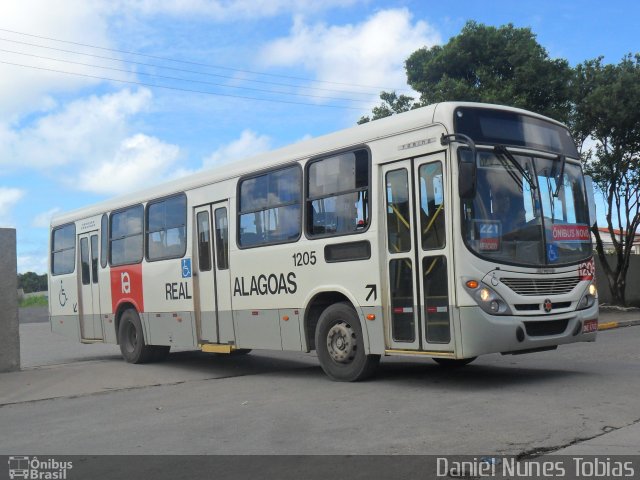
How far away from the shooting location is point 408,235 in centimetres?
873

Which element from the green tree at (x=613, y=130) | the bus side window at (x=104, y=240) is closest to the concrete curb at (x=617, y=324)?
the green tree at (x=613, y=130)

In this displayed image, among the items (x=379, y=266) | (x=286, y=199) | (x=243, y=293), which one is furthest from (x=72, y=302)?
(x=379, y=266)

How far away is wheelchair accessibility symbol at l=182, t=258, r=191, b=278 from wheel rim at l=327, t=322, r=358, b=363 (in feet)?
12.1

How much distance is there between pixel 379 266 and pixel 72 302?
31.6 feet

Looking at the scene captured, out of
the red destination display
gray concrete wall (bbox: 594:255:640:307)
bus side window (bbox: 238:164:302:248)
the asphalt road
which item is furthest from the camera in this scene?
gray concrete wall (bbox: 594:255:640:307)

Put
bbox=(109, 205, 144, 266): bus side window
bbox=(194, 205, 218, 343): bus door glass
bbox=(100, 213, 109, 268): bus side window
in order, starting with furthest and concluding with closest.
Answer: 1. bbox=(100, 213, 109, 268): bus side window
2. bbox=(109, 205, 144, 266): bus side window
3. bbox=(194, 205, 218, 343): bus door glass

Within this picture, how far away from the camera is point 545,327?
8.51 metres

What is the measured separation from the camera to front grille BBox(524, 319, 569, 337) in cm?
835

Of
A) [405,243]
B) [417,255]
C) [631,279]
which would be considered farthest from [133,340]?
[631,279]

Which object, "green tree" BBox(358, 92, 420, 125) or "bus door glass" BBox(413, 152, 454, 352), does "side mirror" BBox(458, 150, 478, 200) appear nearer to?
"bus door glass" BBox(413, 152, 454, 352)

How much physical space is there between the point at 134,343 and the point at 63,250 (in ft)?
12.7

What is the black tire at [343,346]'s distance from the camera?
30.6 feet

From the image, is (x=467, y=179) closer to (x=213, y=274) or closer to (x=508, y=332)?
(x=508, y=332)

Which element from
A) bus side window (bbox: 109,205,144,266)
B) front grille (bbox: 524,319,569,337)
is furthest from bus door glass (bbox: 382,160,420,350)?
bus side window (bbox: 109,205,144,266)
